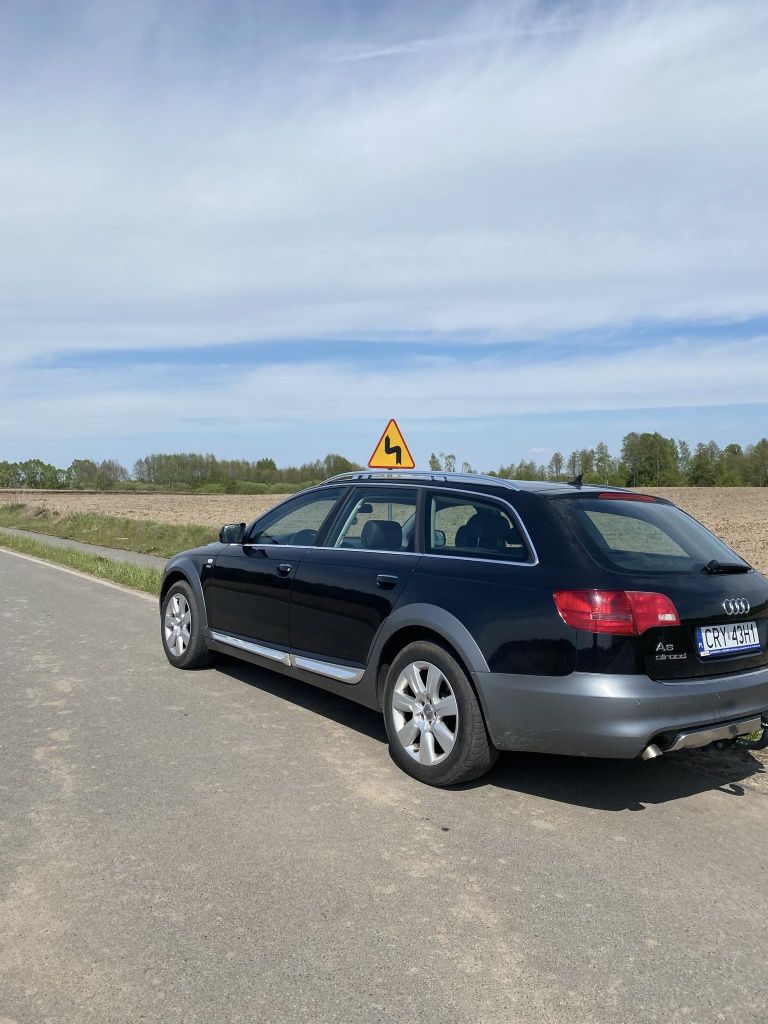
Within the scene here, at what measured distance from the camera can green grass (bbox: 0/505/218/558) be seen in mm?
22906

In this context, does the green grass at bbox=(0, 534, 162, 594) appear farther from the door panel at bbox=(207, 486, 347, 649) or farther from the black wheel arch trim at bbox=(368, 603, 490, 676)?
the black wheel arch trim at bbox=(368, 603, 490, 676)

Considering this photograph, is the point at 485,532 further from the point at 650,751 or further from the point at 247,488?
the point at 247,488

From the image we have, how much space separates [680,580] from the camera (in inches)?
170

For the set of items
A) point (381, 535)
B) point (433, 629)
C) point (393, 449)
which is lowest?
point (433, 629)

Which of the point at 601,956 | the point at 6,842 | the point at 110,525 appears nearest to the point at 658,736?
the point at 601,956

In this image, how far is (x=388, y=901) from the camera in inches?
133

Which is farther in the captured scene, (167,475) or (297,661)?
(167,475)

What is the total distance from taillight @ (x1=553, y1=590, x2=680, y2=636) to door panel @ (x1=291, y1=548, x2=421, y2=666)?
44.5 inches

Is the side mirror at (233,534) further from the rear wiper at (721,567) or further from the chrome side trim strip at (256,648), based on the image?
the rear wiper at (721,567)

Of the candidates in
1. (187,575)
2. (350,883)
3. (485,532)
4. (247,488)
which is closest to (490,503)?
(485,532)

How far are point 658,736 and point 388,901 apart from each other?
1496 millimetres

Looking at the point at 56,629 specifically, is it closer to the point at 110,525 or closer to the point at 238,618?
the point at 238,618

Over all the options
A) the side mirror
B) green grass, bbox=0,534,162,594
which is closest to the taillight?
the side mirror

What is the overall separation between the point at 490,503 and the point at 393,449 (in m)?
8.08
